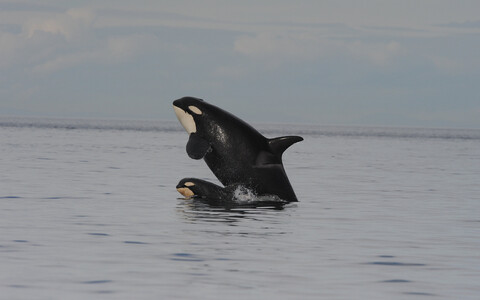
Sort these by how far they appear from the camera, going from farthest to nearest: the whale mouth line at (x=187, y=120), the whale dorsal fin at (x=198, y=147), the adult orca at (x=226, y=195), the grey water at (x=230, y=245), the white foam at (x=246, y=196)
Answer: the whale mouth line at (x=187, y=120)
the white foam at (x=246, y=196)
the adult orca at (x=226, y=195)
the whale dorsal fin at (x=198, y=147)
the grey water at (x=230, y=245)

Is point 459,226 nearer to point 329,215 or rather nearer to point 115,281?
point 329,215

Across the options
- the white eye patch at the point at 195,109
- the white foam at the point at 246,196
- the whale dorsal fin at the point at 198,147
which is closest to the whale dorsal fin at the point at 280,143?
the white foam at the point at 246,196

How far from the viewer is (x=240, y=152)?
65.0ft

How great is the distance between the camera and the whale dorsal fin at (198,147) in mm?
19469

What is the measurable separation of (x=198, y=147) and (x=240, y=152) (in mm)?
976

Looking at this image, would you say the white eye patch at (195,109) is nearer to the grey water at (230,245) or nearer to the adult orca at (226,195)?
the adult orca at (226,195)

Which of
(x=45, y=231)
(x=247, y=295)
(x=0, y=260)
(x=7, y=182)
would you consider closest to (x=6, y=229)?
(x=45, y=231)

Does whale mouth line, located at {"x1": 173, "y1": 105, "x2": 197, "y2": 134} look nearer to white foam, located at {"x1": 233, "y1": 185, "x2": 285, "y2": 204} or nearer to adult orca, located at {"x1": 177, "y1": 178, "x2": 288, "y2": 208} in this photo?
adult orca, located at {"x1": 177, "y1": 178, "x2": 288, "y2": 208}

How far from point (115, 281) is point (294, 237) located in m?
4.79

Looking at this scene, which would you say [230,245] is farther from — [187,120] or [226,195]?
[187,120]

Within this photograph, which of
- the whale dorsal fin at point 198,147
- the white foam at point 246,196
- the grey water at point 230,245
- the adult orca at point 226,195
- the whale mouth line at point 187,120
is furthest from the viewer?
the whale mouth line at point 187,120

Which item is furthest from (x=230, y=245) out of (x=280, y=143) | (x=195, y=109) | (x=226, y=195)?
(x=195, y=109)

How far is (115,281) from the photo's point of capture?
1052cm

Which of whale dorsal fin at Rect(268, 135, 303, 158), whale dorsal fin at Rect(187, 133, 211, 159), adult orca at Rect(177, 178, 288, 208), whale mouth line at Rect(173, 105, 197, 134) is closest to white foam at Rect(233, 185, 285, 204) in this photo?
adult orca at Rect(177, 178, 288, 208)
